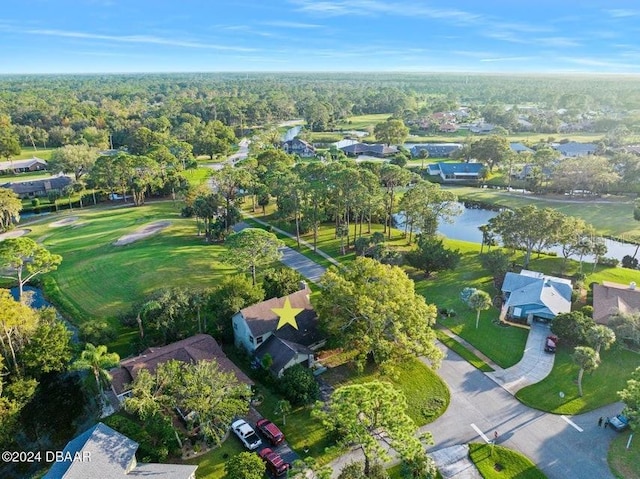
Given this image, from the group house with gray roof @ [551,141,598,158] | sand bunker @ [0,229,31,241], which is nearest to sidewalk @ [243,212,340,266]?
sand bunker @ [0,229,31,241]

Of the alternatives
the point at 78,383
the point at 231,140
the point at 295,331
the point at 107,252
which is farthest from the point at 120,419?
the point at 231,140

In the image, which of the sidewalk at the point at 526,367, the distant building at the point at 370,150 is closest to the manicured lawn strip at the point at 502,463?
the sidewalk at the point at 526,367

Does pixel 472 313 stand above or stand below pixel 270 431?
above

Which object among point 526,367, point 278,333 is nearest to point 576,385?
point 526,367

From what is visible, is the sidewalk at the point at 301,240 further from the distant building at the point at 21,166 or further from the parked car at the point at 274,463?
the distant building at the point at 21,166

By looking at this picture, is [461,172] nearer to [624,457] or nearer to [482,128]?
[482,128]
